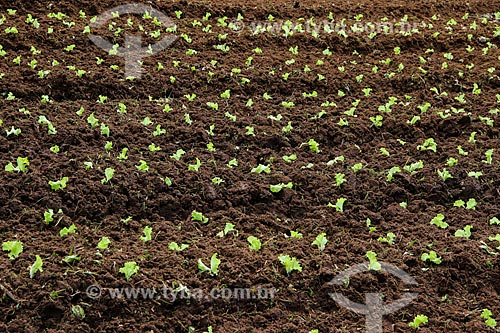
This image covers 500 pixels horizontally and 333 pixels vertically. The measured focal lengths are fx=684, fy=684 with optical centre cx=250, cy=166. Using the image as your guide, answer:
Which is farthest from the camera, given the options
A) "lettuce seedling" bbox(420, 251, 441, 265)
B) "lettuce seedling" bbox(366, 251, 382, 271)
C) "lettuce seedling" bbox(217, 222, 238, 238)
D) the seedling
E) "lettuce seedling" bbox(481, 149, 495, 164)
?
the seedling

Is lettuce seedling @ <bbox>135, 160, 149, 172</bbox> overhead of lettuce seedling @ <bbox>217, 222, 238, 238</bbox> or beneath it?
overhead

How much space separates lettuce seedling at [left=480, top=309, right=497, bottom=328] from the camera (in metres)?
3.86

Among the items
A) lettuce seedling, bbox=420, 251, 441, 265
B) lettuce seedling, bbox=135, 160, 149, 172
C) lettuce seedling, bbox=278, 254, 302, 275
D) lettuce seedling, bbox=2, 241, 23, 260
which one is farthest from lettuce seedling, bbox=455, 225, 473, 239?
lettuce seedling, bbox=2, 241, 23, 260

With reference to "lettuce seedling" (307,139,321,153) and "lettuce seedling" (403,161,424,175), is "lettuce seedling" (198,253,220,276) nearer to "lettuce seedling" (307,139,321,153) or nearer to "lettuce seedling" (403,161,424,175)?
"lettuce seedling" (307,139,321,153)

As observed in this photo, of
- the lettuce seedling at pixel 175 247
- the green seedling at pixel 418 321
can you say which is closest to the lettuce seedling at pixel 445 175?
the green seedling at pixel 418 321

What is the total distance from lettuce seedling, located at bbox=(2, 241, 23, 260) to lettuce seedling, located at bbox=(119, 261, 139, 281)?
2.12 feet

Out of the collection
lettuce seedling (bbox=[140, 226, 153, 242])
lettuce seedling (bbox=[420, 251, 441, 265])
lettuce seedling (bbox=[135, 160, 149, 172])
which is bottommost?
lettuce seedling (bbox=[140, 226, 153, 242])

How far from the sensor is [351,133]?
560cm

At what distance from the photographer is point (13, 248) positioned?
4031mm

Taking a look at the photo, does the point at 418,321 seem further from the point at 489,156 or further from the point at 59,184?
the point at 59,184

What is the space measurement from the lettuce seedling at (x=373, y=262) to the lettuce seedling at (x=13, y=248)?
209cm

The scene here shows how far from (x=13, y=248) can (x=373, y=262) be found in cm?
215

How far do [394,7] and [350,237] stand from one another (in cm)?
437

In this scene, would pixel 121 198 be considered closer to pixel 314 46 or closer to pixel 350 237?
pixel 350 237
